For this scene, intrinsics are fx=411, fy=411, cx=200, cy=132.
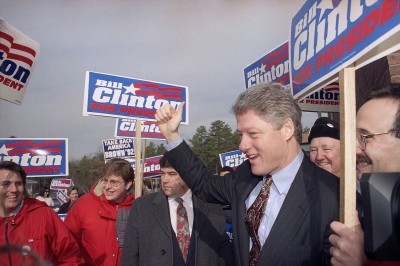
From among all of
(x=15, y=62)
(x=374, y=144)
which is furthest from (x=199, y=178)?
(x=15, y=62)

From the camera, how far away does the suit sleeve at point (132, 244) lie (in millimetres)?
2982

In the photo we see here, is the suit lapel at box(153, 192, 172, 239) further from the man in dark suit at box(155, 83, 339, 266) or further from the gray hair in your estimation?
the gray hair

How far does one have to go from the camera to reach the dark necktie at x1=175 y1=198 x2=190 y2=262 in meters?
2.92

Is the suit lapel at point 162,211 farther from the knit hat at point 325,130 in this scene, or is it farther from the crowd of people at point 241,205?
the knit hat at point 325,130

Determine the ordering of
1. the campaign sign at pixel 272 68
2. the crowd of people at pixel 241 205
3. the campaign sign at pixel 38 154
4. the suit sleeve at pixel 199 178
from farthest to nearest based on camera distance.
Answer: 1. the campaign sign at pixel 38 154
2. the campaign sign at pixel 272 68
3. the suit sleeve at pixel 199 178
4. the crowd of people at pixel 241 205

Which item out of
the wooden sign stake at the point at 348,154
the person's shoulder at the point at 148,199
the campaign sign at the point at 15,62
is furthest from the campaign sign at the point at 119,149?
the wooden sign stake at the point at 348,154

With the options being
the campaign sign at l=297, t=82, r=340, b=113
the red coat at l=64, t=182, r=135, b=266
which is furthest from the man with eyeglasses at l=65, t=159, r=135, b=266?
the campaign sign at l=297, t=82, r=340, b=113

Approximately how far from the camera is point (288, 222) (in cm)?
179

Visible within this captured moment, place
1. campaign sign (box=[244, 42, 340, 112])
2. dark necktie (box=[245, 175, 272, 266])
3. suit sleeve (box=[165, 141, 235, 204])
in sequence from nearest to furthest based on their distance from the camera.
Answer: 1. dark necktie (box=[245, 175, 272, 266])
2. suit sleeve (box=[165, 141, 235, 204])
3. campaign sign (box=[244, 42, 340, 112])

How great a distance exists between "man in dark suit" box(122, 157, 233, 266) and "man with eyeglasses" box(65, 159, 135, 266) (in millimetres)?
607

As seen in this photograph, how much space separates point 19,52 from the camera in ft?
12.5

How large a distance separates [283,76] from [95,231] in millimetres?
2491

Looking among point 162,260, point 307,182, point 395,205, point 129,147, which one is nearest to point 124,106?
point 162,260

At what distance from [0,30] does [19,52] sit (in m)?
0.42
